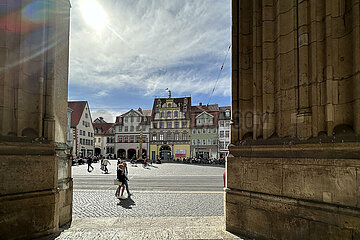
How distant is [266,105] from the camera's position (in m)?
4.53

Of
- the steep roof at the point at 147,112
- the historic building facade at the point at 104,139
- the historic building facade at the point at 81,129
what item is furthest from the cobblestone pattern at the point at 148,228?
the historic building facade at the point at 104,139

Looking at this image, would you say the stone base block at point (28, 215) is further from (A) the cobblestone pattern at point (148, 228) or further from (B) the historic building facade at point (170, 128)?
(B) the historic building facade at point (170, 128)

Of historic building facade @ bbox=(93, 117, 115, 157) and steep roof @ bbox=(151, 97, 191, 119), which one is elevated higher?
steep roof @ bbox=(151, 97, 191, 119)

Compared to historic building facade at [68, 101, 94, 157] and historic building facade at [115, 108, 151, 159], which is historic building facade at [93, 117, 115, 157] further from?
historic building facade at [115, 108, 151, 159]

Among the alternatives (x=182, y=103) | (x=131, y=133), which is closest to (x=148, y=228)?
(x=182, y=103)

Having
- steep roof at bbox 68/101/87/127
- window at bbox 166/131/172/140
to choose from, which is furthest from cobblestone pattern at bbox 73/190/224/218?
steep roof at bbox 68/101/87/127

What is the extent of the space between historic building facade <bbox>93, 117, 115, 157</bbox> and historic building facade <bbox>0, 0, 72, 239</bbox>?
56.5 metres

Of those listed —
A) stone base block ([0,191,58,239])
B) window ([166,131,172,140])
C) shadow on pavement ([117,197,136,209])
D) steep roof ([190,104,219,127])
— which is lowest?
shadow on pavement ([117,197,136,209])

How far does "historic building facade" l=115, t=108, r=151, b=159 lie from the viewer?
5360 centimetres

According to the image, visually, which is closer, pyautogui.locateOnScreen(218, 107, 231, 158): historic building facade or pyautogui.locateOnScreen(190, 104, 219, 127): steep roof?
pyautogui.locateOnScreen(218, 107, 231, 158): historic building facade

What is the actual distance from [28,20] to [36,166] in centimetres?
289

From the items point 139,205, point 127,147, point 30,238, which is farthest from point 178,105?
point 30,238

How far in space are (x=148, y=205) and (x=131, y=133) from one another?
48.4 metres

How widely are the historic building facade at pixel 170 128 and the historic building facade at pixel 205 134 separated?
4.38 ft
